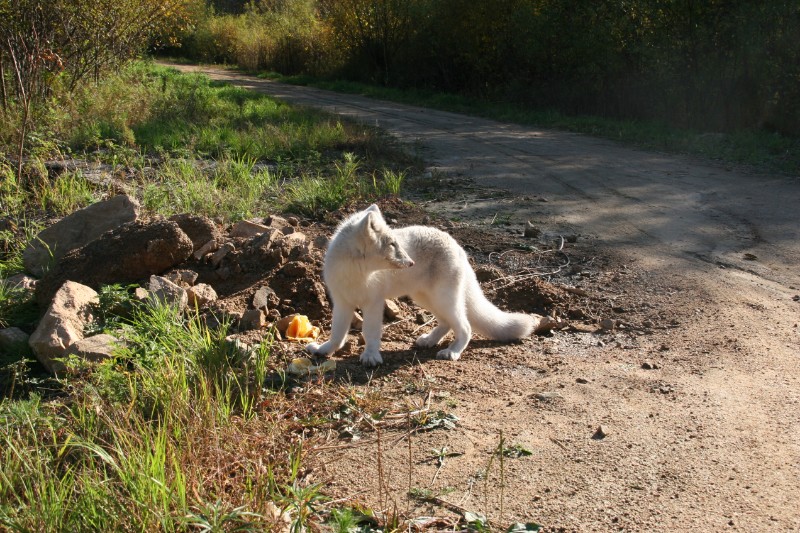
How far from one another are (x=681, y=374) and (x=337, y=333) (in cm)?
248

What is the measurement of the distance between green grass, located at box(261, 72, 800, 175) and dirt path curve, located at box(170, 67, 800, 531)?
7.13ft

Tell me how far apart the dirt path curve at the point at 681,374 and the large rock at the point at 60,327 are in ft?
10.3

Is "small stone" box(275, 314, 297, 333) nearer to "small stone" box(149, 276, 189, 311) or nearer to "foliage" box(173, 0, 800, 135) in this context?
"small stone" box(149, 276, 189, 311)

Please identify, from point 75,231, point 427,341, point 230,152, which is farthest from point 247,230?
point 230,152

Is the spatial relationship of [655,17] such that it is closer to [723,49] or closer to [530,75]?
[723,49]

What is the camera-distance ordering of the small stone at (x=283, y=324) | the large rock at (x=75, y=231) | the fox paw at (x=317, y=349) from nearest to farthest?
the fox paw at (x=317, y=349) < the small stone at (x=283, y=324) < the large rock at (x=75, y=231)

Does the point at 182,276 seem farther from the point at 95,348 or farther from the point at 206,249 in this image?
the point at 95,348

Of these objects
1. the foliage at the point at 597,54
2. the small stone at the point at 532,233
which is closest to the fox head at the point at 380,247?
the small stone at the point at 532,233

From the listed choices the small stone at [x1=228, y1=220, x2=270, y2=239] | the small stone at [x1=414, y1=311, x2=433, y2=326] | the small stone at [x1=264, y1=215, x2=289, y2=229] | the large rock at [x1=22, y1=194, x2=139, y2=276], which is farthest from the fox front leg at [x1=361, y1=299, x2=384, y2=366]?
the large rock at [x1=22, y1=194, x2=139, y2=276]

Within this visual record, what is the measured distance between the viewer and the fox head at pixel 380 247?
17.4ft

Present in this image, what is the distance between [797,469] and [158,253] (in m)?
5.50

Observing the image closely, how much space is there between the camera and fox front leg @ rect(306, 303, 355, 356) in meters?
5.66

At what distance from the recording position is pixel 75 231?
8.24m

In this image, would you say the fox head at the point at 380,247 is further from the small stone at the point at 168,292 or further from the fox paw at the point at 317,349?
the small stone at the point at 168,292
